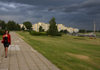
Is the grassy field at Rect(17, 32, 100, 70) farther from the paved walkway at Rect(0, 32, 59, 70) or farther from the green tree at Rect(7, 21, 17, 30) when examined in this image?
the green tree at Rect(7, 21, 17, 30)

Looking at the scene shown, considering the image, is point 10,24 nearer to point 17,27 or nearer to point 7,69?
point 17,27

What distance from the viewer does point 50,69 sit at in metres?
5.62

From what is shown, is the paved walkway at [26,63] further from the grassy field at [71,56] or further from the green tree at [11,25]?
the green tree at [11,25]

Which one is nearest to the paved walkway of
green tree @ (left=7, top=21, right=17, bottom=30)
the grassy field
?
the grassy field

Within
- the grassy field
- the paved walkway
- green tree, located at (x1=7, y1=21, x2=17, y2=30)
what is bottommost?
the grassy field

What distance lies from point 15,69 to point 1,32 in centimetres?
3384

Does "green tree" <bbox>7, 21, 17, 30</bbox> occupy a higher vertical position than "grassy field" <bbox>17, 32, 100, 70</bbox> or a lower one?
higher

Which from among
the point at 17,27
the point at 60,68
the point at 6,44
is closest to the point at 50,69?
the point at 60,68

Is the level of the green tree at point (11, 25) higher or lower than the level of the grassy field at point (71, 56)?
higher

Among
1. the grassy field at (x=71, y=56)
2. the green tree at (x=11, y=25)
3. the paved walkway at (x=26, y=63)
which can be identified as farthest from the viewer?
the green tree at (x=11, y=25)

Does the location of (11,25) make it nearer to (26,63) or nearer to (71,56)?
(71,56)

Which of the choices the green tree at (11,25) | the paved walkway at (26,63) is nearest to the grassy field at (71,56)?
the paved walkway at (26,63)

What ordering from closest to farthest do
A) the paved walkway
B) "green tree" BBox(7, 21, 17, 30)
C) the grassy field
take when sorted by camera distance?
the paved walkway, the grassy field, "green tree" BBox(7, 21, 17, 30)

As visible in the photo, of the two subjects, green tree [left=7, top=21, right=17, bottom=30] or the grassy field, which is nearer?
the grassy field
